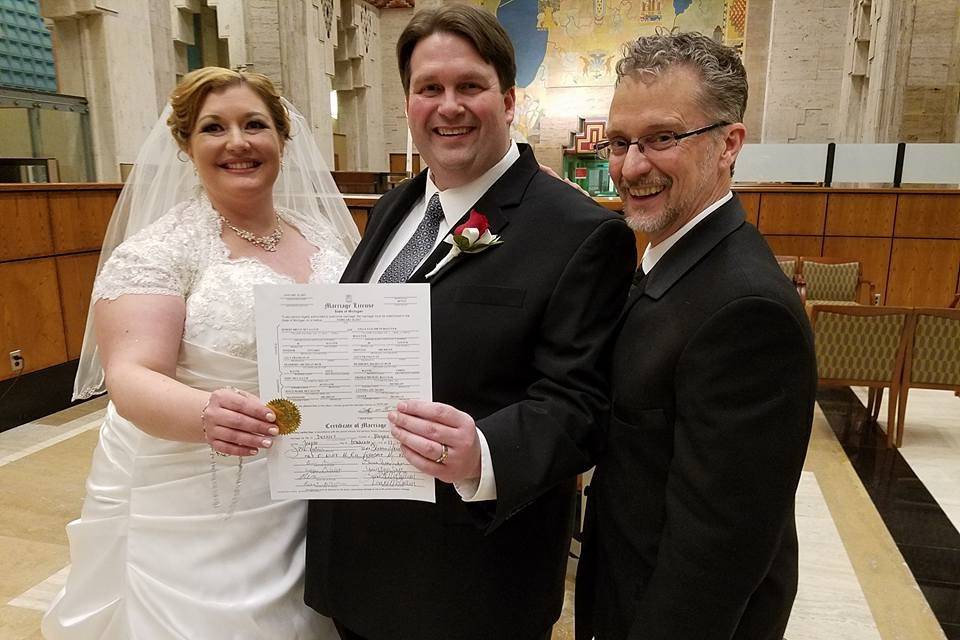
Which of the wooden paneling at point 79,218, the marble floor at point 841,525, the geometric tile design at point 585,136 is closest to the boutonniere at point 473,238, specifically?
the marble floor at point 841,525

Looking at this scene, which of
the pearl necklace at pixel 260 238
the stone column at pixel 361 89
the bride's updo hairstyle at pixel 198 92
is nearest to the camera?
the bride's updo hairstyle at pixel 198 92

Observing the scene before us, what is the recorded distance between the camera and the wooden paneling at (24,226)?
187 inches

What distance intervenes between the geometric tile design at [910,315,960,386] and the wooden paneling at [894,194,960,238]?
4.06 meters

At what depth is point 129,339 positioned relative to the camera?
59.9 inches

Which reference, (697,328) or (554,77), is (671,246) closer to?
(697,328)

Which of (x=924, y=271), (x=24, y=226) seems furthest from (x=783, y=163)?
(x=24, y=226)


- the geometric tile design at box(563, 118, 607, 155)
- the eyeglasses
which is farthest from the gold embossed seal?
the geometric tile design at box(563, 118, 607, 155)

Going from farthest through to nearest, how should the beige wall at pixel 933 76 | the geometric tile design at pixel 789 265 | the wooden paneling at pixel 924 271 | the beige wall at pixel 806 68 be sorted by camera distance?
1. the beige wall at pixel 806 68
2. the beige wall at pixel 933 76
3. the wooden paneling at pixel 924 271
4. the geometric tile design at pixel 789 265

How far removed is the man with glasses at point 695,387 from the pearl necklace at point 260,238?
1.03 meters

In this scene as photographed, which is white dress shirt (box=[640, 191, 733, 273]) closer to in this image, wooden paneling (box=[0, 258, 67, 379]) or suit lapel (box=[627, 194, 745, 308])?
suit lapel (box=[627, 194, 745, 308])

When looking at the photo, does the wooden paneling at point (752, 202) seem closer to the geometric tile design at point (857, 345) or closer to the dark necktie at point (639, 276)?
the geometric tile design at point (857, 345)

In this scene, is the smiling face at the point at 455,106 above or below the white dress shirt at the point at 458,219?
above

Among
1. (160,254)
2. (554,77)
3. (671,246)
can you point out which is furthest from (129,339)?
(554,77)

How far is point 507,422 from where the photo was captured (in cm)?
119
